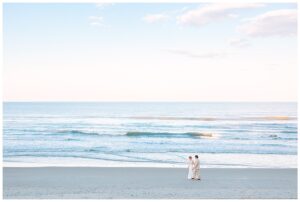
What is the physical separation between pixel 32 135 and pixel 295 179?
24.6 meters

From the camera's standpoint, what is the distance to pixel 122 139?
3400cm

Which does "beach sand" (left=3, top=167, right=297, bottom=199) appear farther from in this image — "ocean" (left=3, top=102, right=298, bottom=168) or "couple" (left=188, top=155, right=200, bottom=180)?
"ocean" (left=3, top=102, right=298, bottom=168)

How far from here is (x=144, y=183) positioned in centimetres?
1360

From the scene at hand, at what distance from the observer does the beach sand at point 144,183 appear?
1175cm

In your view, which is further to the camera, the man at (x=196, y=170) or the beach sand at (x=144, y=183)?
the man at (x=196, y=170)

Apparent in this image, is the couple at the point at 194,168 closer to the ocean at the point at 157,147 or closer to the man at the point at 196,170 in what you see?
the man at the point at 196,170

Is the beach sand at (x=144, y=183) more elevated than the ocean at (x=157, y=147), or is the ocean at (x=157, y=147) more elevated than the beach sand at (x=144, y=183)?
the ocean at (x=157, y=147)

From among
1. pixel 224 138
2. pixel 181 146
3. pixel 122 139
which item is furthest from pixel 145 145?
pixel 224 138

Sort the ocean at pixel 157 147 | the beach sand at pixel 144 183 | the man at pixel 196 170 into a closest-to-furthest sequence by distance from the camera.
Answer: the beach sand at pixel 144 183
the man at pixel 196 170
the ocean at pixel 157 147

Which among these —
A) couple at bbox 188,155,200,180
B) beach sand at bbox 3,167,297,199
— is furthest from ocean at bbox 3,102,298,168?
couple at bbox 188,155,200,180

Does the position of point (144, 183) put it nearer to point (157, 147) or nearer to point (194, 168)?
point (194, 168)

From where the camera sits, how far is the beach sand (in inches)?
463

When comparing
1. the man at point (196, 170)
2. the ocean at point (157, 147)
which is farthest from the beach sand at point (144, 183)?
the ocean at point (157, 147)

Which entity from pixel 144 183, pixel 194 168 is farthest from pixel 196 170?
pixel 144 183
